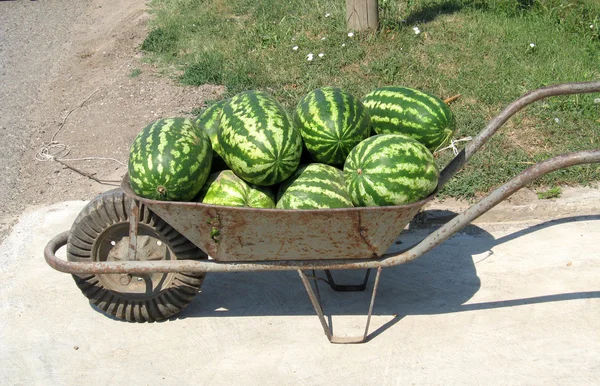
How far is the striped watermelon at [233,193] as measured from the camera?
321 cm

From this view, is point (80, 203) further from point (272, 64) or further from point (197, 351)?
point (272, 64)

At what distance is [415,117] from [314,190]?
2.36ft

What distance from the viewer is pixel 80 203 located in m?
5.20

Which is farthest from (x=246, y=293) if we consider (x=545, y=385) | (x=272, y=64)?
(x=272, y=64)

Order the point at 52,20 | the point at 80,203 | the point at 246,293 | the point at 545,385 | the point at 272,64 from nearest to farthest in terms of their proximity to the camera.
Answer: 1. the point at 545,385
2. the point at 246,293
3. the point at 80,203
4. the point at 272,64
5. the point at 52,20

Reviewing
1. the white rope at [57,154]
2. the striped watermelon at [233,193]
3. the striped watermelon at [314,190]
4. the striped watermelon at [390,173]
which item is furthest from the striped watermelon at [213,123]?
the white rope at [57,154]

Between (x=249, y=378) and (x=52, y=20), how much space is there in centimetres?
838

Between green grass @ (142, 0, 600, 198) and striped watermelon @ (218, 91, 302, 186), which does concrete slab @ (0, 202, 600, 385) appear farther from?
striped watermelon @ (218, 91, 302, 186)

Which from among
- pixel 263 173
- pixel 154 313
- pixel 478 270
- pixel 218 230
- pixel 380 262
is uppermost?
pixel 263 173

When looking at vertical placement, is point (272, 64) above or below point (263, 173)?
below

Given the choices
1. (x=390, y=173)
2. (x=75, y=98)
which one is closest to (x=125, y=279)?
(x=390, y=173)

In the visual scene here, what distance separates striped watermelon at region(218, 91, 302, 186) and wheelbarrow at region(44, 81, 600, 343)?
24cm

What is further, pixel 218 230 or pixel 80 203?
pixel 80 203

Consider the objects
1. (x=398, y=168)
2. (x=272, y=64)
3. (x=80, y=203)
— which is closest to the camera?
(x=398, y=168)
